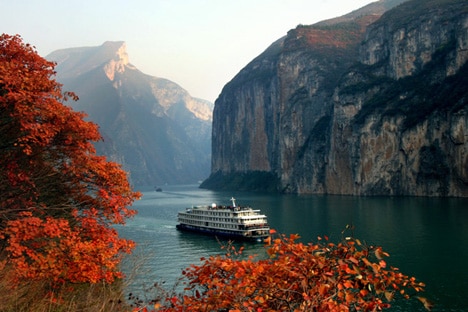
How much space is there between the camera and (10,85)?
584 inches

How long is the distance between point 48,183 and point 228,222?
179ft

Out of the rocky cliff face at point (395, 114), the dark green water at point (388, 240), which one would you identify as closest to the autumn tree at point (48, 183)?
the dark green water at point (388, 240)

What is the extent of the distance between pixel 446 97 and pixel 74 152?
121m

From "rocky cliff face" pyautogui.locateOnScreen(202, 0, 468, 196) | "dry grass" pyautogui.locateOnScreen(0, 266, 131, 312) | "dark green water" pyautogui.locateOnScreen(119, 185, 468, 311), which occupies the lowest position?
"dark green water" pyautogui.locateOnScreen(119, 185, 468, 311)

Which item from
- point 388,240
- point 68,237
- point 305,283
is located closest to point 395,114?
point 388,240

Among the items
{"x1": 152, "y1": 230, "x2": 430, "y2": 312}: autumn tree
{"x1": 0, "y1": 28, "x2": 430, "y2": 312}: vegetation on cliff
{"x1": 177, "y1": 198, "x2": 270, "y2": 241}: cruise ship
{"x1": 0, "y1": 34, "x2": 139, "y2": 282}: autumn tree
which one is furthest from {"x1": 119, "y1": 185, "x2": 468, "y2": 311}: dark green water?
{"x1": 0, "y1": 34, "x2": 139, "y2": 282}: autumn tree

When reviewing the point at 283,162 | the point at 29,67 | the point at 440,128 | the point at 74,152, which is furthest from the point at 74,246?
the point at 283,162

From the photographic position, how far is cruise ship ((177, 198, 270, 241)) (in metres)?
66.8

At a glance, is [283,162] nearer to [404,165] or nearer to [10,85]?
[404,165]

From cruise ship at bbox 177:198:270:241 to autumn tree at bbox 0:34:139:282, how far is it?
47.6 metres

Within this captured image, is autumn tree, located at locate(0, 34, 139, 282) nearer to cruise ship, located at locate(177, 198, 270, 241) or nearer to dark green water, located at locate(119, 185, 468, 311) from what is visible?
dark green water, located at locate(119, 185, 468, 311)

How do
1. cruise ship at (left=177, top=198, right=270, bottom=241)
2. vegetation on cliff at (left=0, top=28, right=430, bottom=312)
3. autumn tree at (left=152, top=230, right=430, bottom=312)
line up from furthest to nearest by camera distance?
cruise ship at (left=177, top=198, right=270, bottom=241)
vegetation on cliff at (left=0, top=28, right=430, bottom=312)
autumn tree at (left=152, top=230, right=430, bottom=312)

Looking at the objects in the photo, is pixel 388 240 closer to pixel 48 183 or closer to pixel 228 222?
pixel 228 222

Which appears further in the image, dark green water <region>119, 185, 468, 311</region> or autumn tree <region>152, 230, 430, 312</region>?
dark green water <region>119, 185, 468, 311</region>
